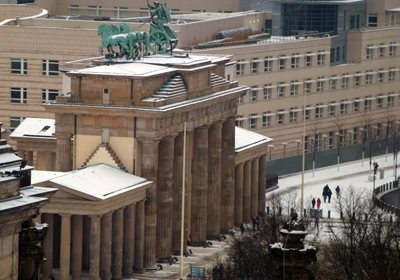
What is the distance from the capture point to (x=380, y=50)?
195 metres

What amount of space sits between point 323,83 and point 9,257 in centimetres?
13514

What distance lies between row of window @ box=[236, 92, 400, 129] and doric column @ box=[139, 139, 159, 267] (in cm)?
4718

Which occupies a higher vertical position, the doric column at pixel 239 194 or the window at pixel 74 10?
the window at pixel 74 10

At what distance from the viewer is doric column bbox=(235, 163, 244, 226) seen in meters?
139

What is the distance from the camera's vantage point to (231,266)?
373ft

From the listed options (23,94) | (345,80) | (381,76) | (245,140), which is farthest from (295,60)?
(245,140)

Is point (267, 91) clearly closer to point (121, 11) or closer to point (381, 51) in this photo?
point (381, 51)

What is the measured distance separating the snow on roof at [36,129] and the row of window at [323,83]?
3718cm

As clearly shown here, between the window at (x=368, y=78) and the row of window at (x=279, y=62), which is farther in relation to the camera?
the window at (x=368, y=78)

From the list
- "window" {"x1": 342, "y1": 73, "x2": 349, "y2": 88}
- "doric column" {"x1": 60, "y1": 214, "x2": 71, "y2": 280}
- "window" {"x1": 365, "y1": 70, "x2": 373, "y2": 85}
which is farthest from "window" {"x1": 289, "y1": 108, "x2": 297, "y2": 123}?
"doric column" {"x1": 60, "y1": 214, "x2": 71, "y2": 280}

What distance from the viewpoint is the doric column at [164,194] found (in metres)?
124

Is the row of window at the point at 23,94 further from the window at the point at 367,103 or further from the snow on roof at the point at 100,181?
the window at the point at 367,103

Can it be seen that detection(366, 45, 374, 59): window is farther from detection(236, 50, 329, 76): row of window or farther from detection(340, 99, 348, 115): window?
detection(236, 50, 329, 76): row of window

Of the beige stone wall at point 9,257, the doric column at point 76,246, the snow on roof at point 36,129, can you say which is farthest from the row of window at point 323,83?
the beige stone wall at point 9,257
